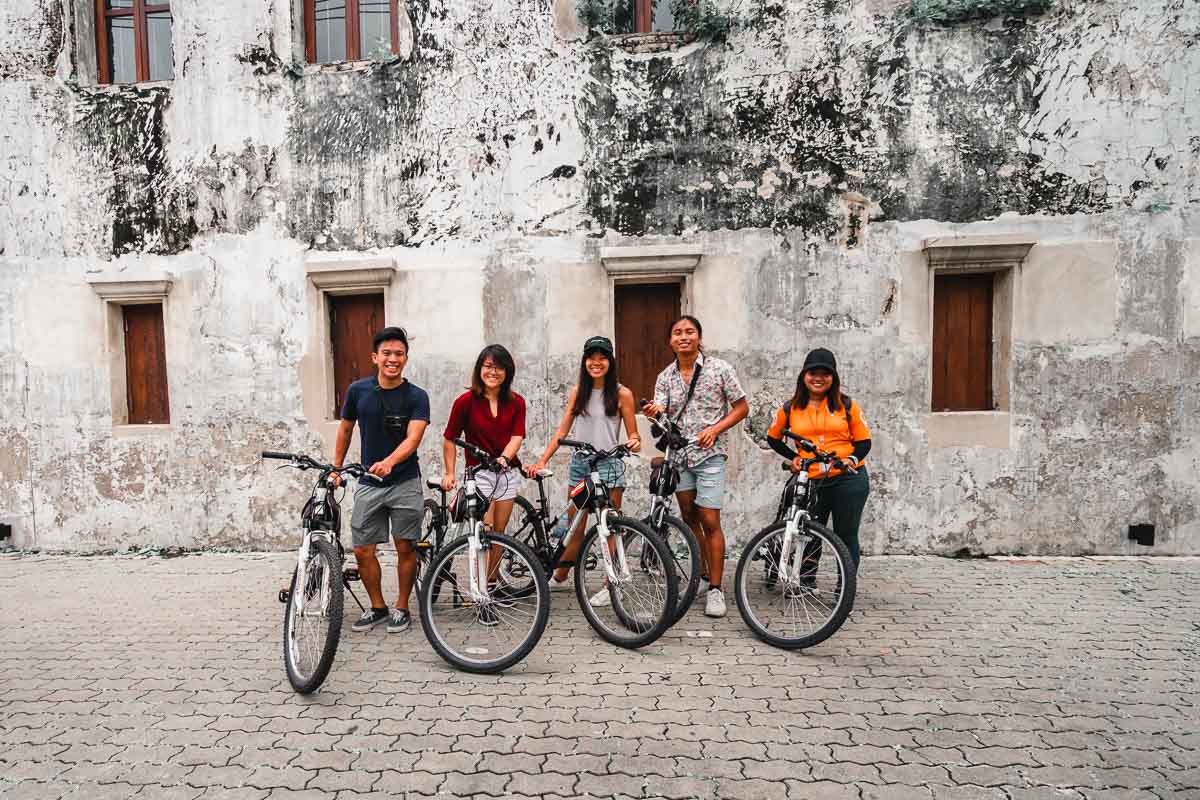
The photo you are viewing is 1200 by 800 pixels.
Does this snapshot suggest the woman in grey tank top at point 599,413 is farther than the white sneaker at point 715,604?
Yes

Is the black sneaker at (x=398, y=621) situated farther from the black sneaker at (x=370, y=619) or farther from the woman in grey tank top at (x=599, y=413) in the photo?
the woman in grey tank top at (x=599, y=413)

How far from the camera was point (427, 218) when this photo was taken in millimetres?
6195

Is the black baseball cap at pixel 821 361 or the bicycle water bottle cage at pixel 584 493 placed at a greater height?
the black baseball cap at pixel 821 361

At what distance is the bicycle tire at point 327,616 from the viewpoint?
10.7 ft

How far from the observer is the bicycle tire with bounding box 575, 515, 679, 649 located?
3613mm

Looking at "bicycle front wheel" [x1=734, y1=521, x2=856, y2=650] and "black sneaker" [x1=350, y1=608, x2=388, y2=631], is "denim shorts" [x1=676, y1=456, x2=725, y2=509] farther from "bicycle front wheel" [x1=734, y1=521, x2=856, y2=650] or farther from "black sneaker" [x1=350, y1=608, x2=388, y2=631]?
"black sneaker" [x1=350, y1=608, x2=388, y2=631]

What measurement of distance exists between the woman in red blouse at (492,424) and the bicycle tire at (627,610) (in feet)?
2.51

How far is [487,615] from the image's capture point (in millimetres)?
3801

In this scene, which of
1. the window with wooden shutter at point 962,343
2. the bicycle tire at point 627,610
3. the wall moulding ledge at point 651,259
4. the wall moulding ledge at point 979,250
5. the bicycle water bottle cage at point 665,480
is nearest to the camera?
the bicycle tire at point 627,610

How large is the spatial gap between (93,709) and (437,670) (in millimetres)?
1764

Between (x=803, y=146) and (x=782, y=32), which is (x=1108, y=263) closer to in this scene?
(x=803, y=146)

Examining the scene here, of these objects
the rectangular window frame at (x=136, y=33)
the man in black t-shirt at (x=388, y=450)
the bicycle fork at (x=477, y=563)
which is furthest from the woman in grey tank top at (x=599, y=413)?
the rectangular window frame at (x=136, y=33)

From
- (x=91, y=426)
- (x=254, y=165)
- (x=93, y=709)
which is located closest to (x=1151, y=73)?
(x=254, y=165)

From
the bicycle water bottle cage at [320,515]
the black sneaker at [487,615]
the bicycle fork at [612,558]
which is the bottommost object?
the black sneaker at [487,615]
